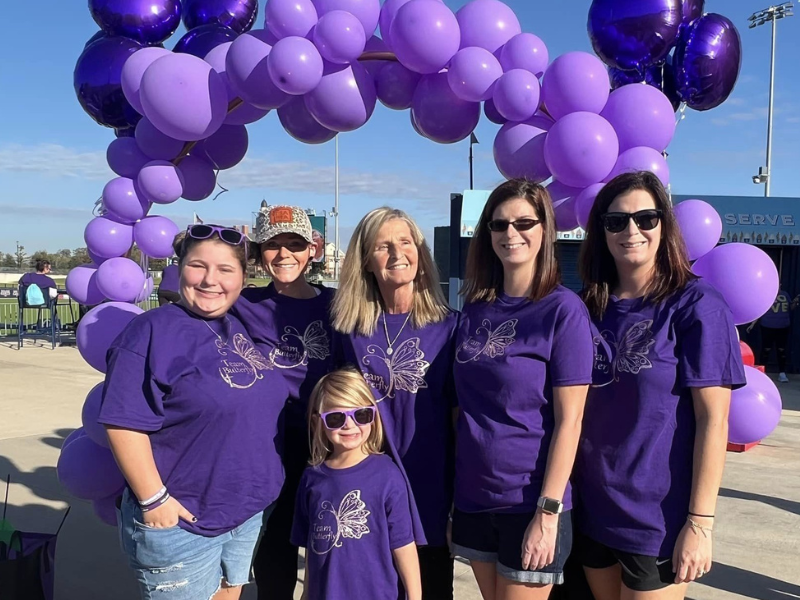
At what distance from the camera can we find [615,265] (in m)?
2.04

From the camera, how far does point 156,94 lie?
3.10 m

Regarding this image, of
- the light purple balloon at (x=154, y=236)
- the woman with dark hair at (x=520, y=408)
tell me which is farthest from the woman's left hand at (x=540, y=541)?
the light purple balloon at (x=154, y=236)

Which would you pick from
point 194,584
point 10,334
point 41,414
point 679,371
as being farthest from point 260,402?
point 10,334

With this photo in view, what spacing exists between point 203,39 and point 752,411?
3.47 meters

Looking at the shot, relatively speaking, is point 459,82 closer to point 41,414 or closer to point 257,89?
point 257,89

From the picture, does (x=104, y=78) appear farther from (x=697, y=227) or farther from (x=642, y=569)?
(x=642, y=569)

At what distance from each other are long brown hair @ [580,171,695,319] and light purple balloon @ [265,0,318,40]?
191 centimetres

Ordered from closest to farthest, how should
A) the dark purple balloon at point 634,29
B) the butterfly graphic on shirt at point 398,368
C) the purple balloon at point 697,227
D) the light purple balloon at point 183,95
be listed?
the butterfly graphic on shirt at point 398,368 → the purple balloon at point 697,227 → the light purple balloon at point 183,95 → the dark purple balloon at point 634,29

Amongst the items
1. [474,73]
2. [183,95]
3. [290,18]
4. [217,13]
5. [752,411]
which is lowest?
[752,411]

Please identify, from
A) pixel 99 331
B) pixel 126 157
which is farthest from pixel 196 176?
pixel 99 331

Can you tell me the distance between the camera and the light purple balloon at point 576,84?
9.74 feet

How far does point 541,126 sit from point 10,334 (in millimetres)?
16268

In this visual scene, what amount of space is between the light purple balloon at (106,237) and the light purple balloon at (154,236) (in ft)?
0.27

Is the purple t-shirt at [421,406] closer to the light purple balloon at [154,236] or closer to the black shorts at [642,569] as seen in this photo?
the black shorts at [642,569]
